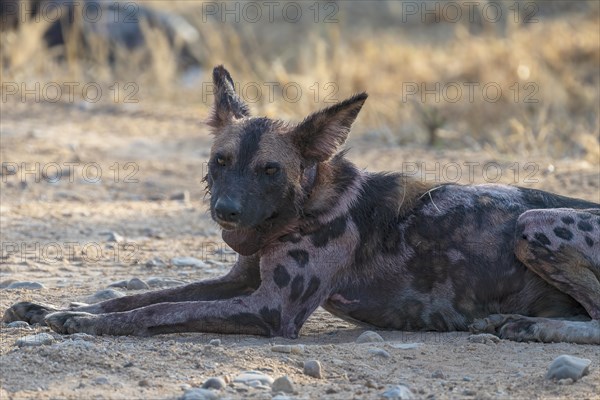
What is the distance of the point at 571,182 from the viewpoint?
9648 mm

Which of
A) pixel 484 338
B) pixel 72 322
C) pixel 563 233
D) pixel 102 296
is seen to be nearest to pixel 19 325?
pixel 72 322

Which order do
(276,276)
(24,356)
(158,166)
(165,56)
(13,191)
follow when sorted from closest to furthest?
(24,356) < (276,276) < (13,191) < (158,166) < (165,56)

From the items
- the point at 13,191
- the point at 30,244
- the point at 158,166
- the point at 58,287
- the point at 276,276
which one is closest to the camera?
the point at 276,276

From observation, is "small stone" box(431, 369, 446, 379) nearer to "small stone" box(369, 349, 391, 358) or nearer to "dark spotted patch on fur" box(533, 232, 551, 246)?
"small stone" box(369, 349, 391, 358)

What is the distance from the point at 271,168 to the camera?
19.5 feet

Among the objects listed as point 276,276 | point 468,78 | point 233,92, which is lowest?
point 276,276

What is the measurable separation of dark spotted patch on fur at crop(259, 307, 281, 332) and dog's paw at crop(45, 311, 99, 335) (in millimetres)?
846

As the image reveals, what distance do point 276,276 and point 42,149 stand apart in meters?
5.67

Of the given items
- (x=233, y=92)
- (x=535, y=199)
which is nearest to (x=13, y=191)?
(x=233, y=92)

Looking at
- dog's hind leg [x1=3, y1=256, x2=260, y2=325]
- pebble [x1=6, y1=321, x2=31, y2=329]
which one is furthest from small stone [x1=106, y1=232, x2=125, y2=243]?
pebble [x1=6, y1=321, x2=31, y2=329]

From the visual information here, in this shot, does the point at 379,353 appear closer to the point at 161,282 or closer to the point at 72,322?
the point at 72,322

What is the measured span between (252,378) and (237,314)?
98cm

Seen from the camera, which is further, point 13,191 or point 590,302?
point 13,191

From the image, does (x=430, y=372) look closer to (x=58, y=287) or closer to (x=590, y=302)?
(x=590, y=302)
